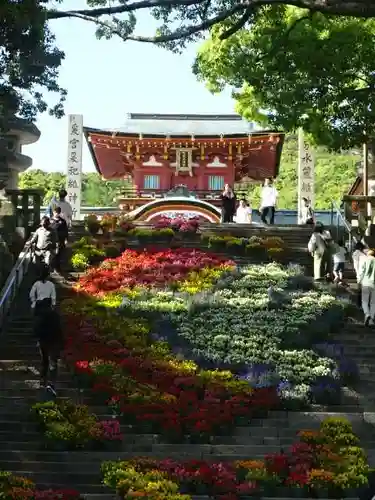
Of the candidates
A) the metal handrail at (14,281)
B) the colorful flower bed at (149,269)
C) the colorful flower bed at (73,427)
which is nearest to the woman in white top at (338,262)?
the colorful flower bed at (149,269)

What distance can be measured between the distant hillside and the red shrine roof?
68.3 feet

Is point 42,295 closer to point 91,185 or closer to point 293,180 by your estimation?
point 293,180

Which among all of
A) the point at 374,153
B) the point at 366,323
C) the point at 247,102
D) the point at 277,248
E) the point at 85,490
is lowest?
the point at 85,490

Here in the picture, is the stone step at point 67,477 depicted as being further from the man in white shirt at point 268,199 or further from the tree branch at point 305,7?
the man in white shirt at point 268,199

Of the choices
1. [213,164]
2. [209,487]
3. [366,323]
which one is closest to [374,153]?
[366,323]

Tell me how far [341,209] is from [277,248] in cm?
348

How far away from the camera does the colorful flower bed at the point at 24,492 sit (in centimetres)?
915

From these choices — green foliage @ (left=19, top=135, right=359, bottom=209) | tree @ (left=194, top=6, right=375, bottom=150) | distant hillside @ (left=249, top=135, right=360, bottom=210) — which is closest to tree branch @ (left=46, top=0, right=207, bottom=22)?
tree @ (left=194, top=6, right=375, bottom=150)

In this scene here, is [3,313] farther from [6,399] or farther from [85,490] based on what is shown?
[85,490]

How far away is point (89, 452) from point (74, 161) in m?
24.4

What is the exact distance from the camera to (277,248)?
883 inches

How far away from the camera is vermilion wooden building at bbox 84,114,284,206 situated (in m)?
38.3

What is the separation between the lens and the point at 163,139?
3838 cm

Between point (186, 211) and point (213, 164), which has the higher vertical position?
point (213, 164)
